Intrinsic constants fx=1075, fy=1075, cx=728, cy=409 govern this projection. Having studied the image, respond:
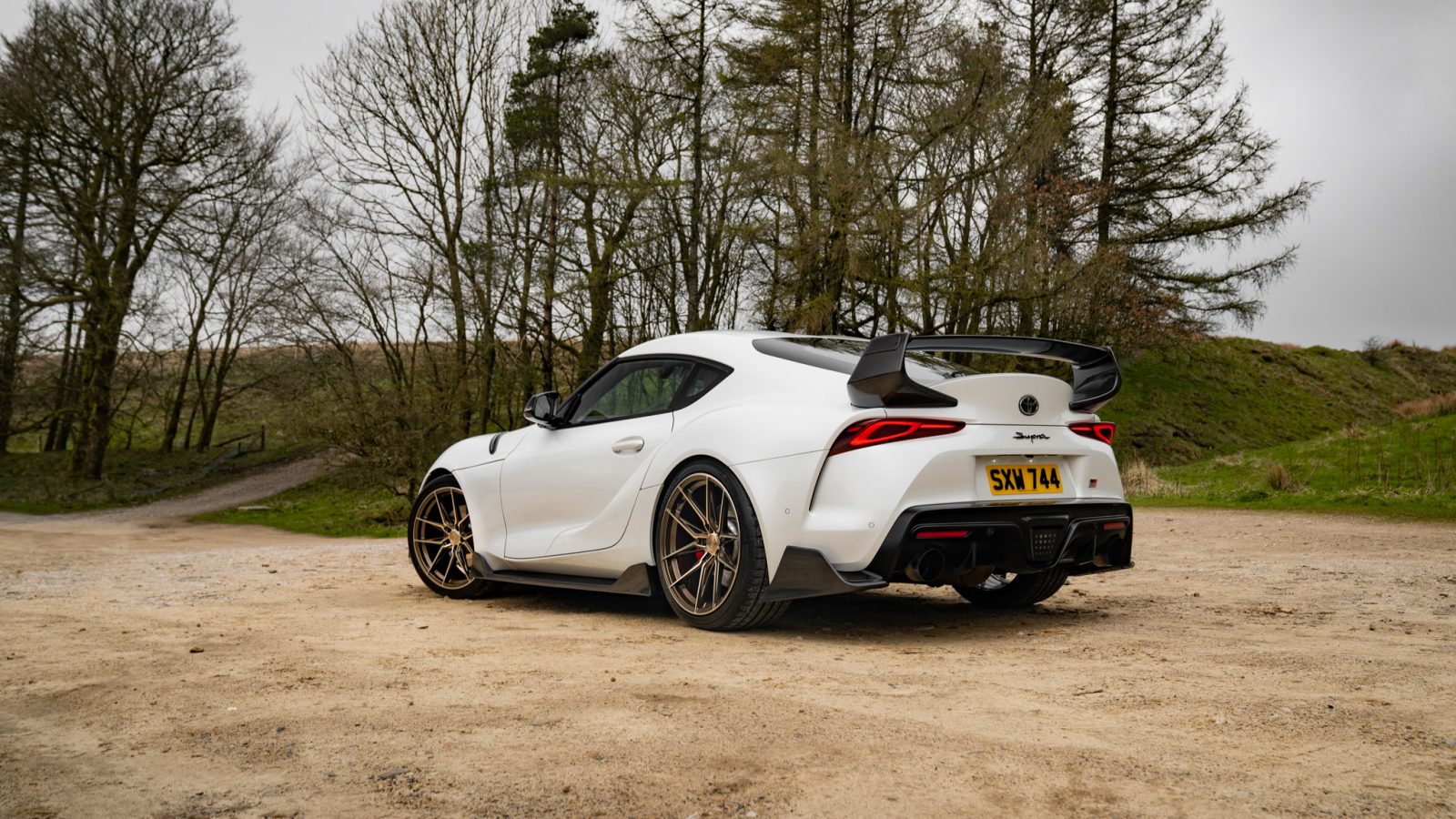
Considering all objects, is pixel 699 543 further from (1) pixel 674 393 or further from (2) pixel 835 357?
(2) pixel 835 357

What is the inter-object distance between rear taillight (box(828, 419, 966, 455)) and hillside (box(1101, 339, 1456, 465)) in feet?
75.2

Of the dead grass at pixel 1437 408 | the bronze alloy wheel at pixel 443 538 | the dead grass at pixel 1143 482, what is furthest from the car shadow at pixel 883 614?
the dead grass at pixel 1437 408

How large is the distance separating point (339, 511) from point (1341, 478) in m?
18.9

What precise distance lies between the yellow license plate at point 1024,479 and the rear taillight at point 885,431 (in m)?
→ 0.34

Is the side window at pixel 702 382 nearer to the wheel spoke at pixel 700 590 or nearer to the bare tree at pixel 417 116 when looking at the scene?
the wheel spoke at pixel 700 590

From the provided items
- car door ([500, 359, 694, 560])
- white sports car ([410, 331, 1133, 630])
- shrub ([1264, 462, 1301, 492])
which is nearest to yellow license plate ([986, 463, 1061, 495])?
white sports car ([410, 331, 1133, 630])

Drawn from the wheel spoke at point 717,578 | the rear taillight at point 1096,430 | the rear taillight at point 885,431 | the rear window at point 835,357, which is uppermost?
the rear window at point 835,357

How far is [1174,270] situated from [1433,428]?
12276 mm

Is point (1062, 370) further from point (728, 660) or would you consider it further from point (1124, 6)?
point (728, 660)

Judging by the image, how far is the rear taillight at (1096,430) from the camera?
5105mm

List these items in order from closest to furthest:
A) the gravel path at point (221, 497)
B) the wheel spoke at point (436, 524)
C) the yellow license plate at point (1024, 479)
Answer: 1. the yellow license plate at point (1024, 479)
2. the wheel spoke at point (436, 524)
3. the gravel path at point (221, 497)

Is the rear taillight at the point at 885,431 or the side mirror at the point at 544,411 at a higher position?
the side mirror at the point at 544,411

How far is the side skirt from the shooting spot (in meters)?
5.43

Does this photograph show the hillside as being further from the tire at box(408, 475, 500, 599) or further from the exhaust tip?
the exhaust tip
